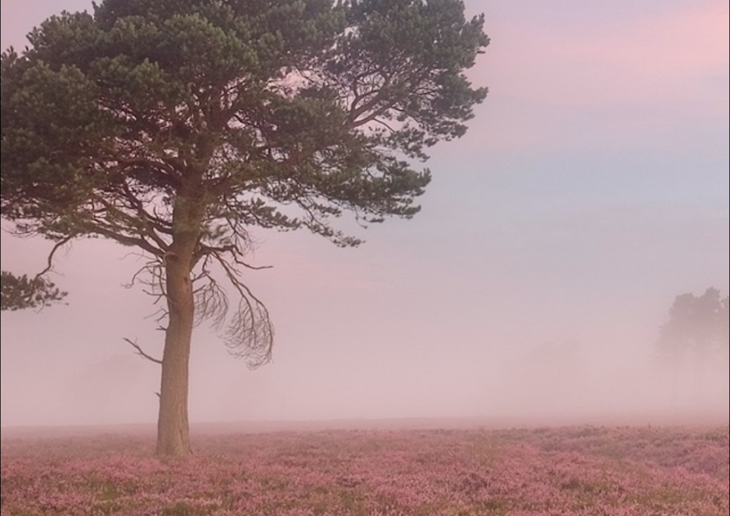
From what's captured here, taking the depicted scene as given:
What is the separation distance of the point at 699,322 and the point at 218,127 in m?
72.3

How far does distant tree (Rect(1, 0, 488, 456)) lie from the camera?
51.3ft

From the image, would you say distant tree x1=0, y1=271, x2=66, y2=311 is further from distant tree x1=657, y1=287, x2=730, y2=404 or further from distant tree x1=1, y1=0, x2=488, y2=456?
distant tree x1=657, y1=287, x2=730, y2=404

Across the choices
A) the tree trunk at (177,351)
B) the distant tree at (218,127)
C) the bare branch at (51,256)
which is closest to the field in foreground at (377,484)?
the tree trunk at (177,351)

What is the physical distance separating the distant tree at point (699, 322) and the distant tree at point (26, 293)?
225 feet

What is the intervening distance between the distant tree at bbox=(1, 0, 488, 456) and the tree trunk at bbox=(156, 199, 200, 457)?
5cm

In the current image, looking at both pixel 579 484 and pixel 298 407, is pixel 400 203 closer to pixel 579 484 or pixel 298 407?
pixel 579 484

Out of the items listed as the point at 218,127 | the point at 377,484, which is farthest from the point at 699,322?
the point at 218,127

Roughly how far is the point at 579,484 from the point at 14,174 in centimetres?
1441

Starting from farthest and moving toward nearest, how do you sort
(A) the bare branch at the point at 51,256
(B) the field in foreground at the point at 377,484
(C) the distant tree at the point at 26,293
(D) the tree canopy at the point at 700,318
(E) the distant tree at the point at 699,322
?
(E) the distant tree at the point at 699,322 → (D) the tree canopy at the point at 700,318 → (A) the bare branch at the point at 51,256 → (C) the distant tree at the point at 26,293 → (B) the field in foreground at the point at 377,484

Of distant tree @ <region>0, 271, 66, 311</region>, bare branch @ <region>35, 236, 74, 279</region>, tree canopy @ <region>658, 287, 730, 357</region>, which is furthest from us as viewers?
tree canopy @ <region>658, 287, 730, 357</region>

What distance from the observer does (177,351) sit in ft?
68.8

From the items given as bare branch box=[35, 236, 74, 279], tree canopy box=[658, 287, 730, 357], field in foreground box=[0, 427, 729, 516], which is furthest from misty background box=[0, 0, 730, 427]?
tree canopy box=[658, 287, 730, 357]

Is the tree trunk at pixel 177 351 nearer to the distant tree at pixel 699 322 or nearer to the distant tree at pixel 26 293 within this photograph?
the distant tree at pixel 26 293

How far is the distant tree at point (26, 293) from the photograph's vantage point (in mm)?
18594
